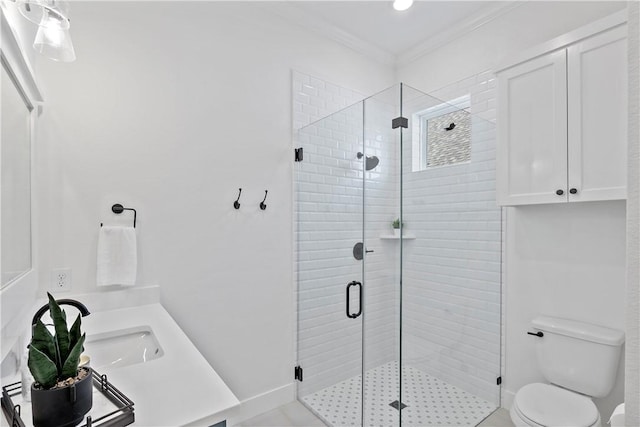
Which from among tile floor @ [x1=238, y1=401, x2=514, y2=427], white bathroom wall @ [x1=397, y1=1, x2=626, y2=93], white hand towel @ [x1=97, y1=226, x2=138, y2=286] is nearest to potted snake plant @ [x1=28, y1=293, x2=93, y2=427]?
white hand towel @ [x1=97, y1=226, x2=138, y2=286]

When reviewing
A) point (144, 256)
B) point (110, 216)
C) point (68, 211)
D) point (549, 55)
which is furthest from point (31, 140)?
point (549, 55)

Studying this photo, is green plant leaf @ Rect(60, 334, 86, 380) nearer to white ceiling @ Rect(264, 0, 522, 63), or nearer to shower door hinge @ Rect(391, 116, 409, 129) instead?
shower door hinge @ Rect(391, 116, 409, 129)

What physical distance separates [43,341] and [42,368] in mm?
57

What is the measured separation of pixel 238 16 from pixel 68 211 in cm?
165

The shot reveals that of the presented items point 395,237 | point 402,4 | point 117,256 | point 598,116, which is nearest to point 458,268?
point 395,237

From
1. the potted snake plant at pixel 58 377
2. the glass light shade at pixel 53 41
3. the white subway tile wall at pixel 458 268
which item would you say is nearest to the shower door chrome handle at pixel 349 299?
the white subway tile wall at pixel 458 268

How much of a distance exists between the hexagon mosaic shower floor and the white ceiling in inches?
98.7

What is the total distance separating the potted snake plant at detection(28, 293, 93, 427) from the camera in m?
0.69

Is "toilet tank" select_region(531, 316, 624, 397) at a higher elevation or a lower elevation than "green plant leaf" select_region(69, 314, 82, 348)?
lower

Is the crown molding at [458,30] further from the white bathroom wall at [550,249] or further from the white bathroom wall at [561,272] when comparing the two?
the white bathroom wall at [561,272]

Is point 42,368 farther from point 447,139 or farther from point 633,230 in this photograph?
point 447,139

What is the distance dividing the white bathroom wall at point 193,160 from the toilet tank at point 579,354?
66.3 inches

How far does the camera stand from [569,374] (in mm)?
1909

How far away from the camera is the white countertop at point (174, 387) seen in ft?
2.74
